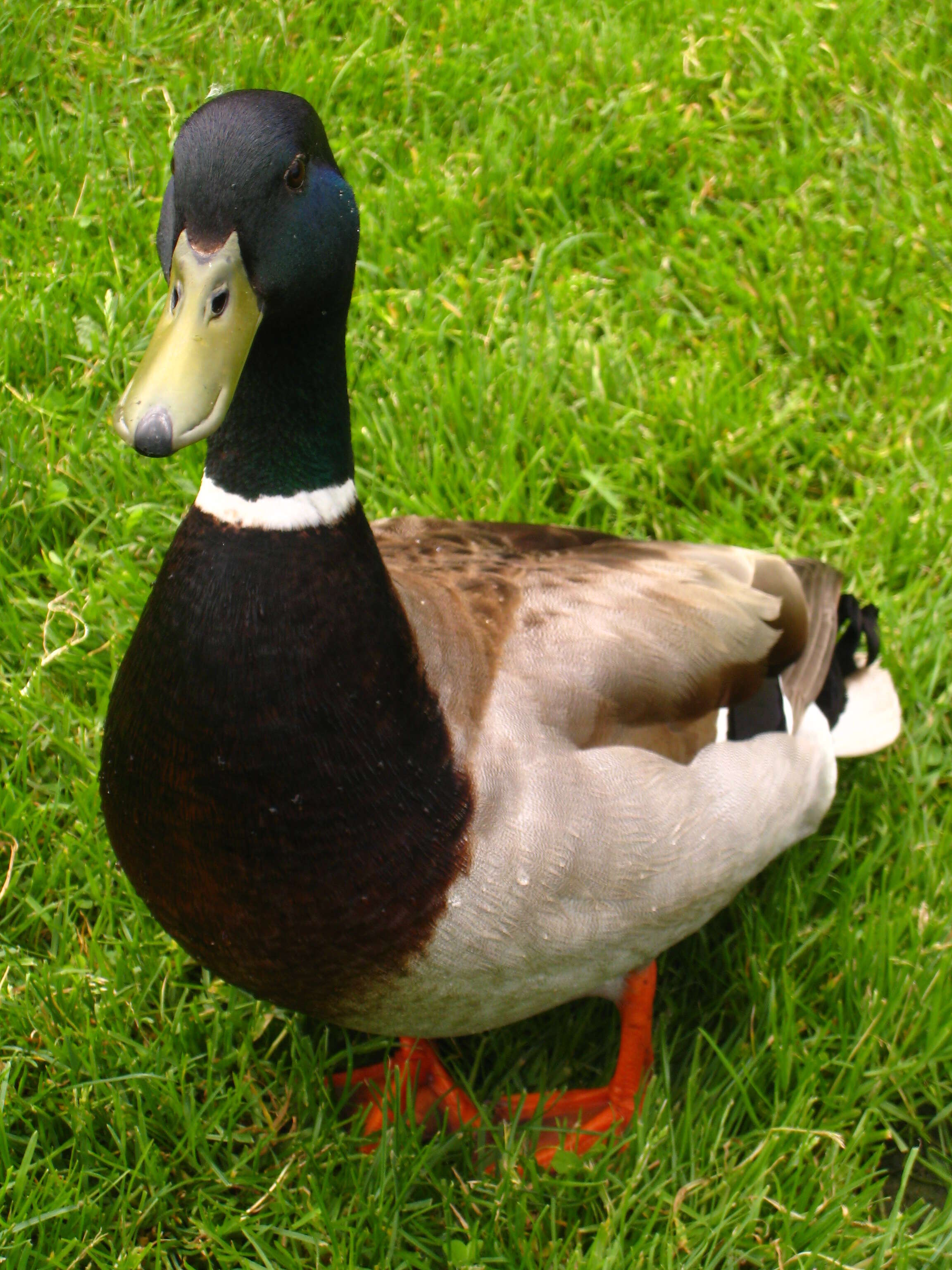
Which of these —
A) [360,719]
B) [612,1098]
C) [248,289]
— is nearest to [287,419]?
[248,289]

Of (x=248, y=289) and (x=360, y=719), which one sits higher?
(x=248, y=289)

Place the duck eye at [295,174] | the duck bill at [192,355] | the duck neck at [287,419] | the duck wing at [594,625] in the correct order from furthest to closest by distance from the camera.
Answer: the duck wing at [594,625]
the duck neck at [287,419]
the duck eye at [295,174]
the duck bill at [192,355]

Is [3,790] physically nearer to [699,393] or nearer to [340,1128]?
[340,1128]

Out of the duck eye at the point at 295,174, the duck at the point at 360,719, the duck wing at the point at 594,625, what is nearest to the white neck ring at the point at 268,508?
the duck at the point at 360,719

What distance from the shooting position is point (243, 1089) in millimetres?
2297

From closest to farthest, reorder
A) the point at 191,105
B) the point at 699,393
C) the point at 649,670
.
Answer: the point at 649,670 → the point at 699,393 → the point at 191,105

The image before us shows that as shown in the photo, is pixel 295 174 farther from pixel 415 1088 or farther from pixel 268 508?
pixel 415 1088

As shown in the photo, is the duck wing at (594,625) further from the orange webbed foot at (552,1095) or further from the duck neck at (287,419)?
the orange webbed foot at (552,1095)

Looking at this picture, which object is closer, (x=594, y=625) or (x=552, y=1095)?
(x=594, y=625)

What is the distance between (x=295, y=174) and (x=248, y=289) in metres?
0.16

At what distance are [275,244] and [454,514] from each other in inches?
64.2

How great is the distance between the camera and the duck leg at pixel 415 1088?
7.77 ft

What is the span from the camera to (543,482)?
10.7 feet

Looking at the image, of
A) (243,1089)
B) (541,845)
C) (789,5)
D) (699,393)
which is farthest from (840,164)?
(243,1089)
